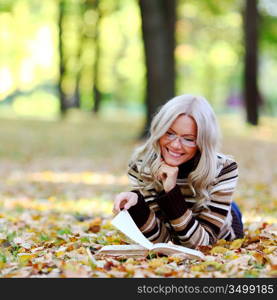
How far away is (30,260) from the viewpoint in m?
3.51

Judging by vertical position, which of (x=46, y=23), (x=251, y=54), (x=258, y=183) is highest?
(x=46, y=23)

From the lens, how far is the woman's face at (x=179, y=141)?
3557 mm

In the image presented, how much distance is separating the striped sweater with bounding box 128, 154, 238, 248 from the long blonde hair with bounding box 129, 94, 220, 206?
2.9 inches

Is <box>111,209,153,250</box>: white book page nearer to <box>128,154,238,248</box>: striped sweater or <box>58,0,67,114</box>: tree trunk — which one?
<box>128,154,238,248</box>: striped sweater

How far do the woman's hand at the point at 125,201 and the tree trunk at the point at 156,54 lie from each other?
9751 mm

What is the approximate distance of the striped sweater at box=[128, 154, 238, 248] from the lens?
3.67 m

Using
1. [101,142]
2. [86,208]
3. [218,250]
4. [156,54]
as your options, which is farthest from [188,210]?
[101,142]

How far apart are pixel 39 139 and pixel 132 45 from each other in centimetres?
2355

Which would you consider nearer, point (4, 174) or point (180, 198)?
point (180, 198)

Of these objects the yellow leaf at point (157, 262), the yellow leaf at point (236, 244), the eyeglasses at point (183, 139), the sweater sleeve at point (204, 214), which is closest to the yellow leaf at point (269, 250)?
the yellow leaf at point (236, 244)

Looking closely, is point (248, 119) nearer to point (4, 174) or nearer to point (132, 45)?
point (4, 174)

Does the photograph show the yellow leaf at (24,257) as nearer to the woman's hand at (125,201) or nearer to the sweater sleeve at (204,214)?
the woman's hand at (125,201)

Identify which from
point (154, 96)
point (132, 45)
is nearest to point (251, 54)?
point (154, 96)

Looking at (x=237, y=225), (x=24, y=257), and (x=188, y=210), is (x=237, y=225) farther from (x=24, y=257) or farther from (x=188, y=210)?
(x=24, y=257)
